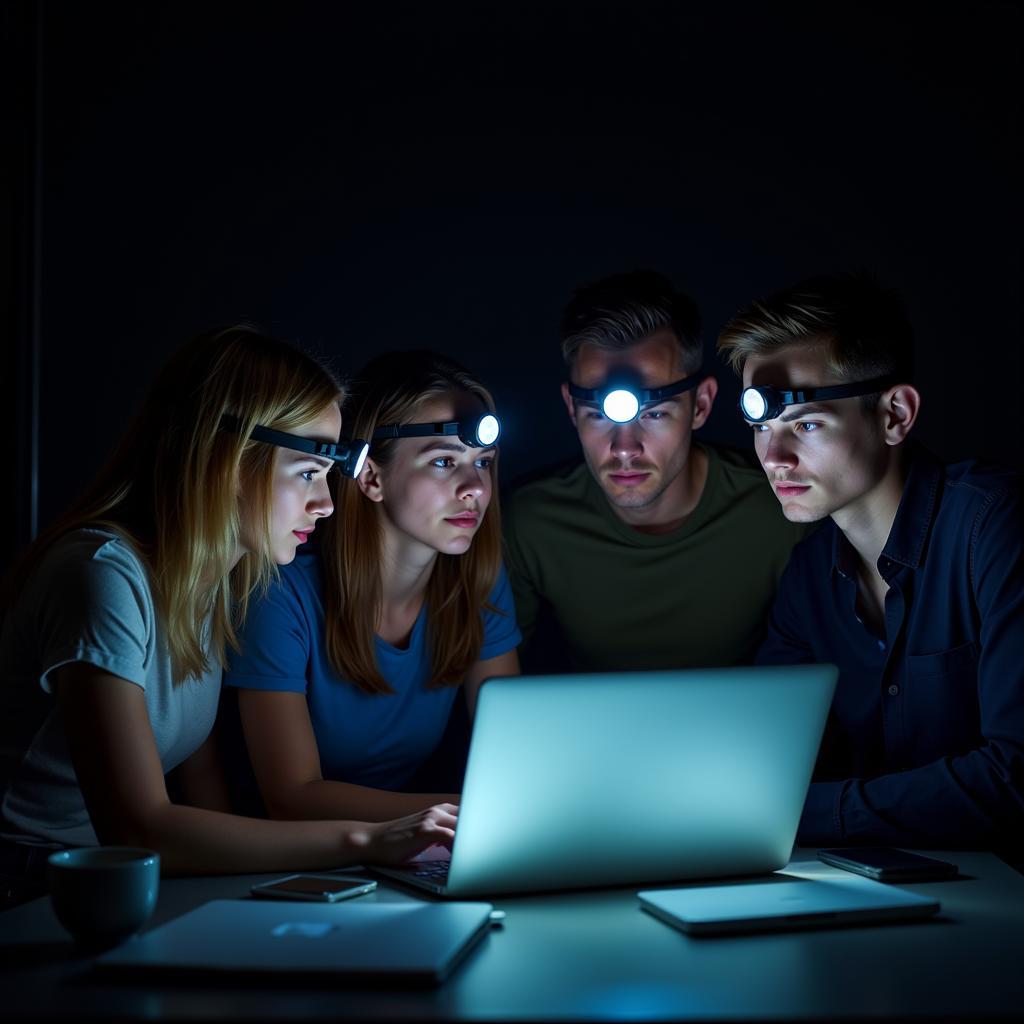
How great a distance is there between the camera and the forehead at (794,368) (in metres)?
2.37

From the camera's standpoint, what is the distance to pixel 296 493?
84.4 inches

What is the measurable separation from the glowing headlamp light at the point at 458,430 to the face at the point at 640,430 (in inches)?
13.5

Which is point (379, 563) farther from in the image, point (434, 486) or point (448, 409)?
point (448, 409)

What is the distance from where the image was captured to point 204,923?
130 centimetres

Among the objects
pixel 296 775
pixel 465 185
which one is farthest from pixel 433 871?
pixel 465 185

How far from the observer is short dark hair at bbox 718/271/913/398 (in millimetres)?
2371

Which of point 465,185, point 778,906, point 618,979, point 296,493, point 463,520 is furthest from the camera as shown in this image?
point 465,185

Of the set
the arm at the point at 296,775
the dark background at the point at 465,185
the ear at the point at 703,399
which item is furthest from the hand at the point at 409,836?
the dark background at the point at 465,185

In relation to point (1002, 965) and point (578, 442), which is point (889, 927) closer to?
point (1002, 965)

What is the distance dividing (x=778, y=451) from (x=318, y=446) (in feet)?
3.15

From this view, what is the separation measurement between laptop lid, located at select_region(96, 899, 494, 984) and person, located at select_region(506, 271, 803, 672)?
1.59 m

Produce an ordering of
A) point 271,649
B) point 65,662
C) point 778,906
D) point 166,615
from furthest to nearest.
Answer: point 271,649, point 166,615, point 65,662, point 778,906

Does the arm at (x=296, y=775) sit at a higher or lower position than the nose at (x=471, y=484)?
lower

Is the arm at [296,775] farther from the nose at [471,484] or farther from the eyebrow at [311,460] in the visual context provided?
the nose at [471,484]
